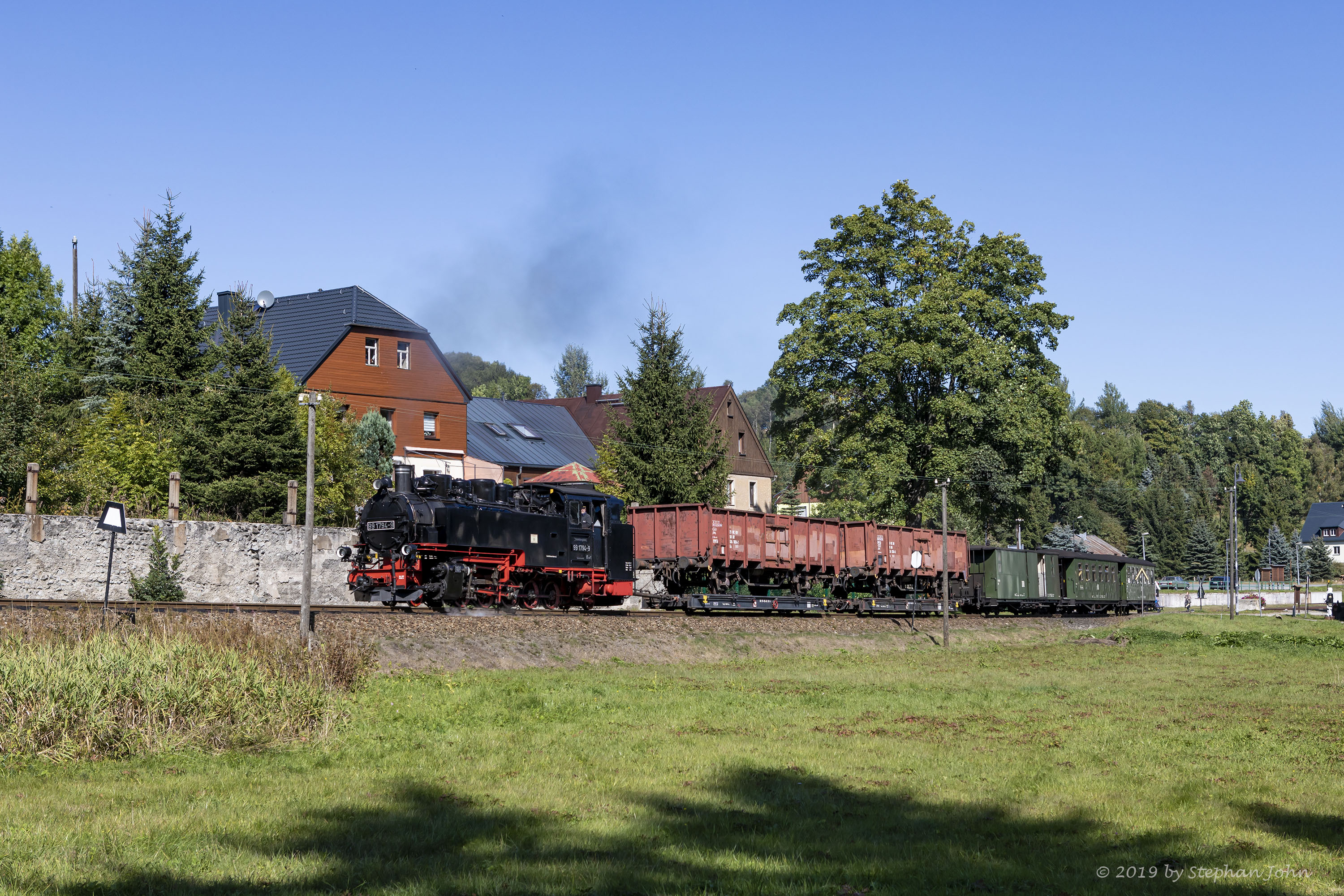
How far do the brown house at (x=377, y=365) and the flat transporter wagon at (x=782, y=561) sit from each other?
2057cm

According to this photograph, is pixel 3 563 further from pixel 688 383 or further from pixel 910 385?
pixel 910 385

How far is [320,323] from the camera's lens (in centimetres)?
5541

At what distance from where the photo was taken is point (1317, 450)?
196 metres

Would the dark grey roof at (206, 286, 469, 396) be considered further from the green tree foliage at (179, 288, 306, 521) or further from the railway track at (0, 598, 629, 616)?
the railway track at (0, 598, 629, 616)

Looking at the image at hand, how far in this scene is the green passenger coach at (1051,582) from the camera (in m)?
48.5

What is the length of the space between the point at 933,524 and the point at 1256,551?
98449mm

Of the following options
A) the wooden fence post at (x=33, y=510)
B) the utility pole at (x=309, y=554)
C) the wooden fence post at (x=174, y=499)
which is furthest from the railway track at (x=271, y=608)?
the wooden fence post at (x=174, y=499)

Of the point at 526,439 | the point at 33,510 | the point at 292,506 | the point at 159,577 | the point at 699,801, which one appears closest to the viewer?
the point at 699,801

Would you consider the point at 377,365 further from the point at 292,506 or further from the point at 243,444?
the point at 292,506

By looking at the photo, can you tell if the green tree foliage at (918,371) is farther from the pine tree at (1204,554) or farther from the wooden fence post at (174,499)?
the pine tree at (1204,554)

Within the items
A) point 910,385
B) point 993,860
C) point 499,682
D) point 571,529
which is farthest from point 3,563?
point 910,385

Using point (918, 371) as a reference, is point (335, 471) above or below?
below

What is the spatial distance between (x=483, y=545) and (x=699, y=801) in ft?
58.3

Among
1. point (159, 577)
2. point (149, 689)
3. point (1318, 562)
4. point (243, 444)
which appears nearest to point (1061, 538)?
point (1318, 562)
